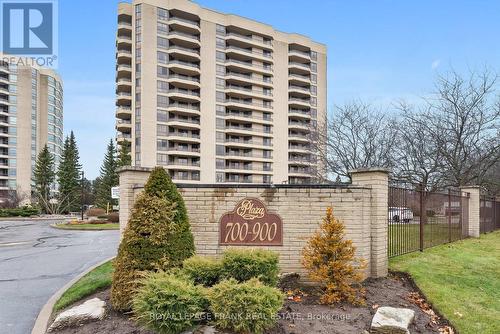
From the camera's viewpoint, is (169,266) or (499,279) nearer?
(169,266)

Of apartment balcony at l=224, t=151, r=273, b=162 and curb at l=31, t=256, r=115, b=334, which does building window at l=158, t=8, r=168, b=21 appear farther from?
curb at l=31, t=256, r=115, b=334

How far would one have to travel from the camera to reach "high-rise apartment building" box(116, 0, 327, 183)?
53.8 metres

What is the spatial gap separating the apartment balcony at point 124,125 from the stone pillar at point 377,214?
51599mm

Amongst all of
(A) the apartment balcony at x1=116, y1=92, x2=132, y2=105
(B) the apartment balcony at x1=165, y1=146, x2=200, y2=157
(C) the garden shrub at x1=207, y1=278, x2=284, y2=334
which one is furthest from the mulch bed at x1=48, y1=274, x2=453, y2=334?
(A) the apartment balcony at x1=116, y1=92, x2=132, y2=105

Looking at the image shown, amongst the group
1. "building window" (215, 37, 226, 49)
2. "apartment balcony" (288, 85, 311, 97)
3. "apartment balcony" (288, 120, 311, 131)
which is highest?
"building window" (215, 37, 226, 49)

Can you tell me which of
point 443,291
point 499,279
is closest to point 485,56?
point 499,279

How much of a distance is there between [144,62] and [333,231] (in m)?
52.5

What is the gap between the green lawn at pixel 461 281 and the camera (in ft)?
18.1

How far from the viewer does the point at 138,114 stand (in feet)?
174

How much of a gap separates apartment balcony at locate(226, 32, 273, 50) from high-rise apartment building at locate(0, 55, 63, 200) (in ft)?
150

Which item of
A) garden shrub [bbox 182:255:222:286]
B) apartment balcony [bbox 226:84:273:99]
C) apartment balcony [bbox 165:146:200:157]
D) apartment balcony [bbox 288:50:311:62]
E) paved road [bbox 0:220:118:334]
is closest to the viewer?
garden shrub [bbox 182:255:222:286]

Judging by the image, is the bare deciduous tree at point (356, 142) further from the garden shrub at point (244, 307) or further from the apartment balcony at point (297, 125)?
the apartment balcony at point (297, 125)

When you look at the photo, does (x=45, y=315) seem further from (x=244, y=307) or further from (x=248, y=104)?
(x=248, y=104)

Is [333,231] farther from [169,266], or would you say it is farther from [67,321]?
[67,321]
